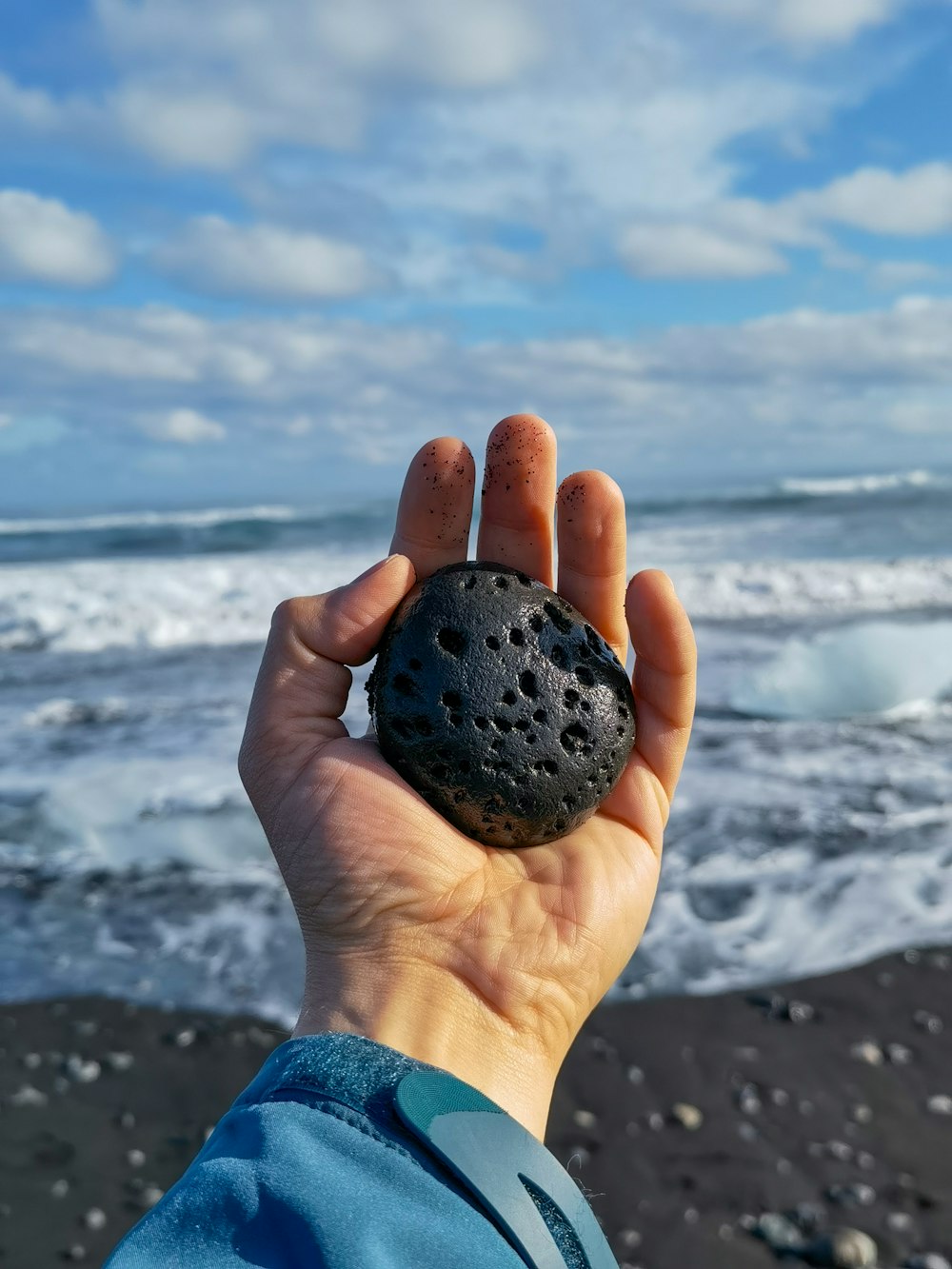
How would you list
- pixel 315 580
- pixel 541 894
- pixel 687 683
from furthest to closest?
pixel 315 580 < pixel 687 683 < pixel 541 894

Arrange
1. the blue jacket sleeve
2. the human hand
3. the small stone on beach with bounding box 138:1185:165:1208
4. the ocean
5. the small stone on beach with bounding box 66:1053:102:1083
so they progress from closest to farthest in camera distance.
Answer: the blue jacket sleeve → the human hand → the small stone on beach with bounding box 138:1185:165:1208 → the small stone on beach with bounding box 66:1053:102:1083 → the ocean

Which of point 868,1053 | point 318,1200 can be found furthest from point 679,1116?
point 318,1200

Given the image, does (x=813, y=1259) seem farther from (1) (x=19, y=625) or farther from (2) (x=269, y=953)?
(1) (x=19, y=625)

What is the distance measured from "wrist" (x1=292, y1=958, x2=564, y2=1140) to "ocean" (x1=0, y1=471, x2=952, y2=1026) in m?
1.99

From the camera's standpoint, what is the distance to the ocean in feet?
13.2

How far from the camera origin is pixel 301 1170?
4.00ft

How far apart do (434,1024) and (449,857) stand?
13.6 inches

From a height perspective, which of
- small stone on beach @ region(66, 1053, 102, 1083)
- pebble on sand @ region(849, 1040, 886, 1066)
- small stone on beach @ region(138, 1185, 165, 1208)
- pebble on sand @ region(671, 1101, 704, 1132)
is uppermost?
pebble on sand @ region(849, 1040, 886, 1066)

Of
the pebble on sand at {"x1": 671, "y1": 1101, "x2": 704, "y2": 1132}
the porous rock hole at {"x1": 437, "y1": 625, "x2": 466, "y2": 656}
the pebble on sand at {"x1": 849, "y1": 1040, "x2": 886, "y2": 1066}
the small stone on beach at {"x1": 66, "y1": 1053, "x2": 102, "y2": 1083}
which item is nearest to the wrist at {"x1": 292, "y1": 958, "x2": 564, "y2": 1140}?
the porous rock hole at {"x1": 437, "y1": 625, "x2": 466, "y2": 656}

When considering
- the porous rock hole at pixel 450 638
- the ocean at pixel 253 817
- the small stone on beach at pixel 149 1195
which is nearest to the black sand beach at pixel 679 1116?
the small stone on beach at pixel 149 1195

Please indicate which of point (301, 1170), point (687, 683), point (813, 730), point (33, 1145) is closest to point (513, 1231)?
point (301, 1170)

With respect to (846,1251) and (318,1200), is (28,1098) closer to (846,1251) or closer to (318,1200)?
(846,1251)

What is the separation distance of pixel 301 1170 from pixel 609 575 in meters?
1.63

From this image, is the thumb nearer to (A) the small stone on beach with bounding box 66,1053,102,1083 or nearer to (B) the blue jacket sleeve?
(B) the blue jacket sleeve
